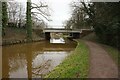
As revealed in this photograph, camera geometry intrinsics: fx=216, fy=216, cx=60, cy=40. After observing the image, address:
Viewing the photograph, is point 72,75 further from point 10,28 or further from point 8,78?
point 10,28

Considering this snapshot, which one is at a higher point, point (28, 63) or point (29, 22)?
point (29, 22)

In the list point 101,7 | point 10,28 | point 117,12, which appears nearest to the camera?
point 117,12

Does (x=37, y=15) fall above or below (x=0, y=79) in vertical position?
above

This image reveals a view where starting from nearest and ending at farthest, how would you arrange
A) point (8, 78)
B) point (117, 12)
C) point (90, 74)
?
point (90, 74) → point (8, 78) → point (117, 12)

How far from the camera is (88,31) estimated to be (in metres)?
44.0

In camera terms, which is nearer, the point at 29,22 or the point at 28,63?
the point at 28,63

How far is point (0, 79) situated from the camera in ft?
28.7

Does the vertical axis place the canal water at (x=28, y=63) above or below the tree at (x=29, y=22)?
below

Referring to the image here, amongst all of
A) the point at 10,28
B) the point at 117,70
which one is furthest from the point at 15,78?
the point at 10,28

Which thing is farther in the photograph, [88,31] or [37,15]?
[88,31]

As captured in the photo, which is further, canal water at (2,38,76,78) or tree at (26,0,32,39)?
tree at (26,0,32,39)

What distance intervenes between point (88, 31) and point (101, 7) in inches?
1012

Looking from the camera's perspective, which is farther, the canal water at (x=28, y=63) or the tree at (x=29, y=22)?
the tree at (x=29, y=22)

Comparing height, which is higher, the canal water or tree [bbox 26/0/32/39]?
tree [bbox 26/0/32/39]
